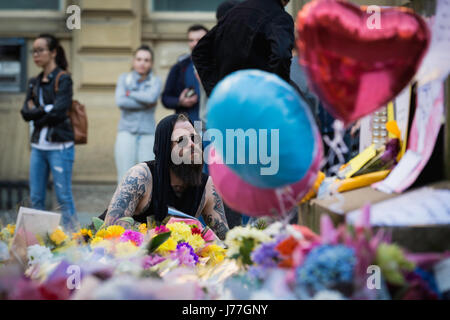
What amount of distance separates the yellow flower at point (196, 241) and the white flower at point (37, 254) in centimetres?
51

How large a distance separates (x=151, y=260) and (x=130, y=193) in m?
1.04

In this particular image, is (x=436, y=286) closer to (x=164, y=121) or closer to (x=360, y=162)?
(x=360, y=162)

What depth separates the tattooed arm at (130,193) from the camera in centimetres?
254

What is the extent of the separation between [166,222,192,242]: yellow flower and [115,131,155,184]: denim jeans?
3309 mm

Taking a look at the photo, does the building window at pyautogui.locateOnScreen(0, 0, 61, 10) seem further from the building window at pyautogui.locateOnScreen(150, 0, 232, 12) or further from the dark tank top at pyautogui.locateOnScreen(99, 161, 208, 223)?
the dark tank top at pyautogui.locateOnScreen(99, 161, 208, 223)

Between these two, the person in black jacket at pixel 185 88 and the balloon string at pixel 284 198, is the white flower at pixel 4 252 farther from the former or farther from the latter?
the person in black jacket at pixel 185 88

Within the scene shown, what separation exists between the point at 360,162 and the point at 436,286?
54 cm

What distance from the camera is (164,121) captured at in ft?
8.84

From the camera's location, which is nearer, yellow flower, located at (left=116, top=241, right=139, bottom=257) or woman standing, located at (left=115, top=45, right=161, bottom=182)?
yellow flower, located at (left=116, top=241, right=139, bottom=257)

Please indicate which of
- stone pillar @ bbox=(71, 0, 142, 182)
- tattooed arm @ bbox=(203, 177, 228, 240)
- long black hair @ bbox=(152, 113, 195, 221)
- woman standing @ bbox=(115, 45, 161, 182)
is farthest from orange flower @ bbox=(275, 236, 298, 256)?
stone pillar @ bbox=(71, 0, 142, 182)

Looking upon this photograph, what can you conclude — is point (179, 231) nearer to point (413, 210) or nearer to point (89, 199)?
point (413, 210)

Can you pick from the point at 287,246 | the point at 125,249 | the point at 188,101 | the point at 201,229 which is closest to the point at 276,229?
the point at 287,246

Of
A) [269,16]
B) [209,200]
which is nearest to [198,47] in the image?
[269,16]

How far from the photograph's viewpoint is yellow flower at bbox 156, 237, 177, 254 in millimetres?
1722
